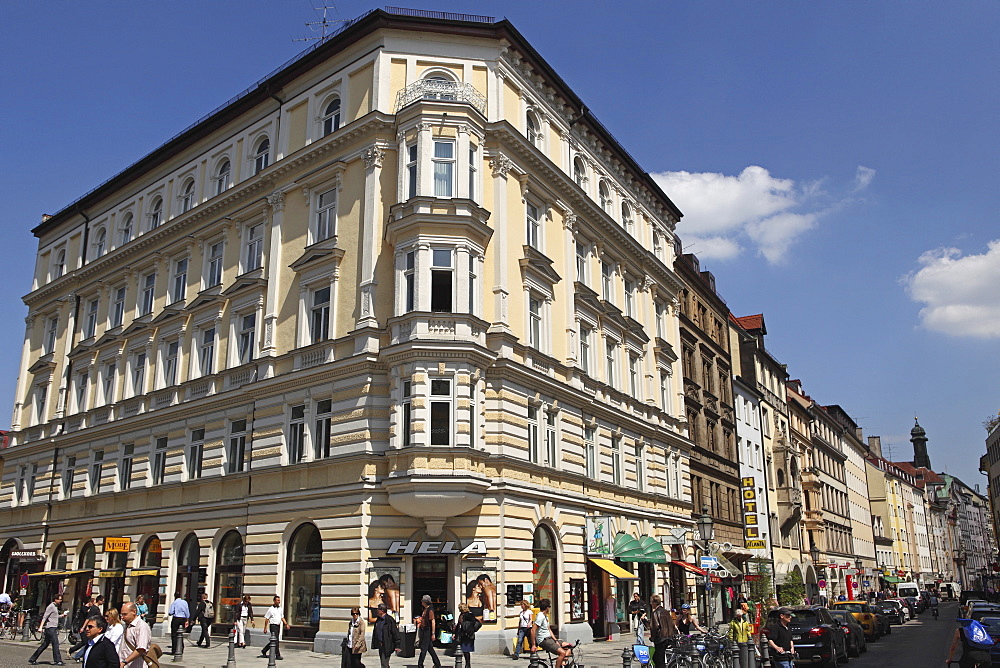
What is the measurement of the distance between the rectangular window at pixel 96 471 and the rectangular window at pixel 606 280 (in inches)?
1022

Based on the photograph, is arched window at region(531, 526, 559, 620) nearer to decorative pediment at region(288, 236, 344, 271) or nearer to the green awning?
the green awning

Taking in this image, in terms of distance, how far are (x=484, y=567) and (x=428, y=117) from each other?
51.6 ft

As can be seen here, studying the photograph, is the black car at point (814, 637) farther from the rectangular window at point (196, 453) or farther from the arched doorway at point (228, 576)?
the rectangular window at point (196, 453)

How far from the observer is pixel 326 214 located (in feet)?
103

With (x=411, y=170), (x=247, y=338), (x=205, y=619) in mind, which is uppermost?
(x=411, y=170)

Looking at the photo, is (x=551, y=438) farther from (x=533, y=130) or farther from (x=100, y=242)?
(x=100, y=242)

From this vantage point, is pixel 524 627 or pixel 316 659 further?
pixel 316 659

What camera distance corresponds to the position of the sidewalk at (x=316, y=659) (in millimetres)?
22688

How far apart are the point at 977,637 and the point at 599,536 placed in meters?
18.3

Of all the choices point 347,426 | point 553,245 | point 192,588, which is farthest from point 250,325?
point 553,245

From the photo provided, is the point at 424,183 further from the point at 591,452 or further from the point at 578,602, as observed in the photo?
the point at 578,602

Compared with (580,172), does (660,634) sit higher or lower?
lower

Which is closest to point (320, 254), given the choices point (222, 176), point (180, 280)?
point (222, 176)

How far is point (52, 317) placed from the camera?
4788 cm
